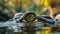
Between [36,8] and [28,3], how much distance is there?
0.63 meters

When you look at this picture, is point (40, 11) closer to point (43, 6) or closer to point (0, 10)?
point (43, 6)

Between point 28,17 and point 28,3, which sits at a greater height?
point 28,3

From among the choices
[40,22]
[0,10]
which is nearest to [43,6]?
[0,10]

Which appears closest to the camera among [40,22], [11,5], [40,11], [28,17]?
[28,17]

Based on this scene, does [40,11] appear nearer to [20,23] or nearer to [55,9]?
[55,9]

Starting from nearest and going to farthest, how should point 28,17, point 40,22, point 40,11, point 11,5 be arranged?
point 28,17 < point 40,22 < point 40,11 < point 11,5

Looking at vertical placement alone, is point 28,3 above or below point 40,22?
above

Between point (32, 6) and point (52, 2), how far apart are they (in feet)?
3.84

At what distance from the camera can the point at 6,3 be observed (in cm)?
1093

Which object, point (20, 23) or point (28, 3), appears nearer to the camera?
point (20, 23)

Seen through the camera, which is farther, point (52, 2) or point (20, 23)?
point (52, 2)

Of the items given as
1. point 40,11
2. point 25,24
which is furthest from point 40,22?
point 40,11

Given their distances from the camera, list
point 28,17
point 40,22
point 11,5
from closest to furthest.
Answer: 1. point 28,17
2. point 40,22
3. point 11,5

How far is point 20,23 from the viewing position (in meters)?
4.80
